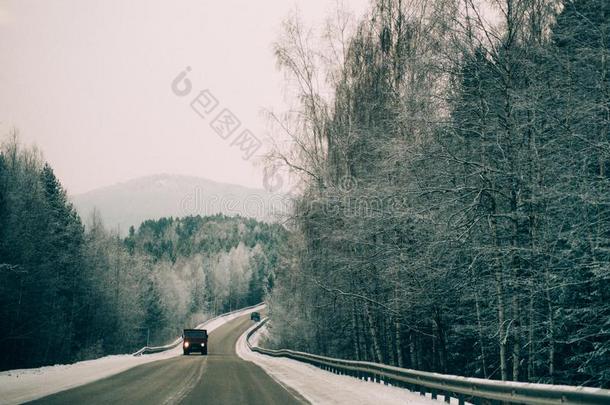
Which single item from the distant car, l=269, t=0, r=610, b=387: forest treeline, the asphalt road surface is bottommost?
the distant car

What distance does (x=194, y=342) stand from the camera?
48.4m

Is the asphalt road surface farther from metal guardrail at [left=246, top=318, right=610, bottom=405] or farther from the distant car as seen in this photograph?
the distant car

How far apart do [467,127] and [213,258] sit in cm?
17983

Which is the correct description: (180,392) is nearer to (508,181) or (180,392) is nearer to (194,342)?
(508,181)

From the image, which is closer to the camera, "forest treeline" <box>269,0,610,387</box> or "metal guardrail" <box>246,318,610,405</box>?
"metal guardrail" <box>246,318,610,405</box>

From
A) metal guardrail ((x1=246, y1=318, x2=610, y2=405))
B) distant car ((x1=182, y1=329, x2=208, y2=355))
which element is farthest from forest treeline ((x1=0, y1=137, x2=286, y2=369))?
distant car ((x1=182, y1=329, x2=208, y2=355))

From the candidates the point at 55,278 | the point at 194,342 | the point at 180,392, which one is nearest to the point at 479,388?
the point at 180,392

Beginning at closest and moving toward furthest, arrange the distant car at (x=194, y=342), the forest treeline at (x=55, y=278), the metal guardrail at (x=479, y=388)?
1. the metal guardrail at (x=479, y=388)
2. the forest treeline at (x=55, y=278)
3. the distant car at (x=194, y=342)

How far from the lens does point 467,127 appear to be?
13148 millimetres

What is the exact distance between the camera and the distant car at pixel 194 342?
158 feet

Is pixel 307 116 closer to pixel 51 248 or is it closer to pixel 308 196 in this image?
pixel 308 196

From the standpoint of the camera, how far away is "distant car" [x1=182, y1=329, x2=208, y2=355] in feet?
158

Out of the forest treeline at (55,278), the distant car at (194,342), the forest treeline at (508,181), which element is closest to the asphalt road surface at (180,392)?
the forest treeline at (508,181)

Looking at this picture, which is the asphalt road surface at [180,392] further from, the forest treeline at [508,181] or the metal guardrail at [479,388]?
the forest treeline at [508,181]
